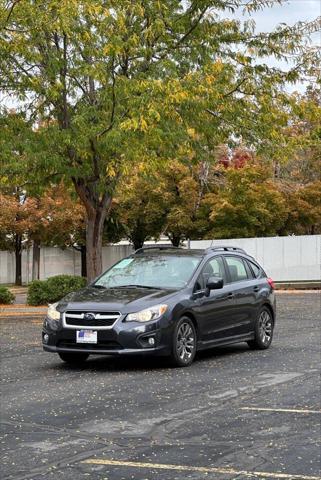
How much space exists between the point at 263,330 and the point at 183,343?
95.6 inches

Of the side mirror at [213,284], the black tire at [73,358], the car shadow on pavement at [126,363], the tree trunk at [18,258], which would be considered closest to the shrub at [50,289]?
the car shadow on pavement at [126,363]

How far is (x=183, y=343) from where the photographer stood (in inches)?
422

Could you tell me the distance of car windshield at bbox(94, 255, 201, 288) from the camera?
11344 mm

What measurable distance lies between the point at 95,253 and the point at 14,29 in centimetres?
627

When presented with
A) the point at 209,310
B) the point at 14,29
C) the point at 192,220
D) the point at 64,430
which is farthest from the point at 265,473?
the point at 192,220

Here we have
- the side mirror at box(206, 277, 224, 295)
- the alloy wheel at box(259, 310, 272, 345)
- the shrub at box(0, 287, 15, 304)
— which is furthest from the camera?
the shrub at box(0, 287, 15, 304)

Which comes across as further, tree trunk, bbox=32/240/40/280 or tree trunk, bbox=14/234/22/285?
tree trunk, bbox=32/240/40/280

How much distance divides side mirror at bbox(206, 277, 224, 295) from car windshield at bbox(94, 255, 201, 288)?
0.31m

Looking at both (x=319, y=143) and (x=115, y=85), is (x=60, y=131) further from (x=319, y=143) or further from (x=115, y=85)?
(x=319, y=143)

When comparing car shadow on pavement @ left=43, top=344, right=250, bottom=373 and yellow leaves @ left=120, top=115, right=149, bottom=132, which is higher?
yellow leaves @ left=120, top=115, right=149, bottom=132

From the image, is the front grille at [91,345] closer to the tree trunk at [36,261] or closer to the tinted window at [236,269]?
the tinted window at [236,269]

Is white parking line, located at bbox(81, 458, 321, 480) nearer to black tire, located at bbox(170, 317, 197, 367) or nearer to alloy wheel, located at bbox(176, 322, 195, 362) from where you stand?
black tire, located at bbox(170, 317, 197, 367)

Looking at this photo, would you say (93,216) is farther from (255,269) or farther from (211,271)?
(211,271)

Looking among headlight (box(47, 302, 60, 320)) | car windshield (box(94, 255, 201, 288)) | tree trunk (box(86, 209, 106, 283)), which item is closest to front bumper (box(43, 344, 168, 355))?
headlight (box(47, 302, 60, 320))
